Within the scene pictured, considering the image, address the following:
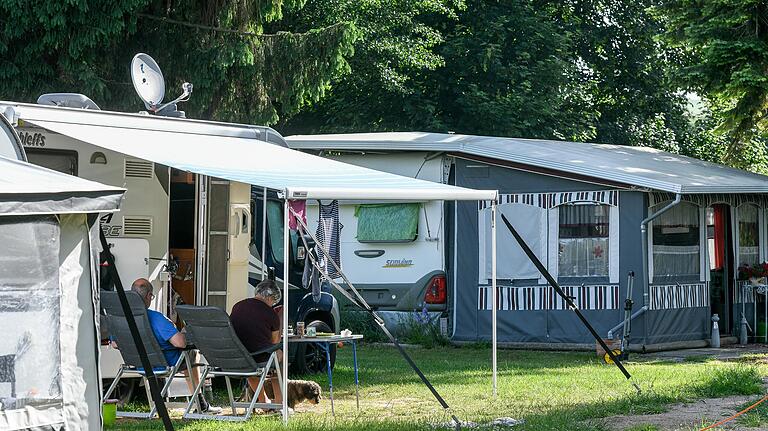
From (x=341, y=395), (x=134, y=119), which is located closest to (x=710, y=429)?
(x=341, y=395)

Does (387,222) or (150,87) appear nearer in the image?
(150,87)

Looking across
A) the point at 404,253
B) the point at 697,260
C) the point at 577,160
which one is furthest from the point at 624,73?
the point at 404,253

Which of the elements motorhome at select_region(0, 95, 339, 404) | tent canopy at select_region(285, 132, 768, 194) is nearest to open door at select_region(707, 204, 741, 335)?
tent canopy at select_region(285, 132, 768, 194)

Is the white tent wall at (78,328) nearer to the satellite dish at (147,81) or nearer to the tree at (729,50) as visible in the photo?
the satellite dish at (147,81)

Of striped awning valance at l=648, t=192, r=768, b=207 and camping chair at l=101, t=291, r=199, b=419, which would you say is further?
striped awning valance at l=648, t=192, r=768, b=207

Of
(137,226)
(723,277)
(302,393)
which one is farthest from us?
(723,277)

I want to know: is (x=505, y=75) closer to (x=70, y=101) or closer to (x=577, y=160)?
(x=577, y=160)

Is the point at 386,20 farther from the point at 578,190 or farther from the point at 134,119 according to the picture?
the point at 134,119

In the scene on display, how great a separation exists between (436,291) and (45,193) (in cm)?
1019

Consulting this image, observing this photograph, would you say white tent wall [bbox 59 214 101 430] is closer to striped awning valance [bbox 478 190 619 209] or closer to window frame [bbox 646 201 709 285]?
striped awning valance [bbox 478 190 619 209]

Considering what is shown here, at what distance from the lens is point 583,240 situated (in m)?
15.5

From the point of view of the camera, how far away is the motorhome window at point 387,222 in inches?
643

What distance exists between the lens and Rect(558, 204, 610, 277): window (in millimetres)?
15398

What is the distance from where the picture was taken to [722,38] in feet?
55.6
